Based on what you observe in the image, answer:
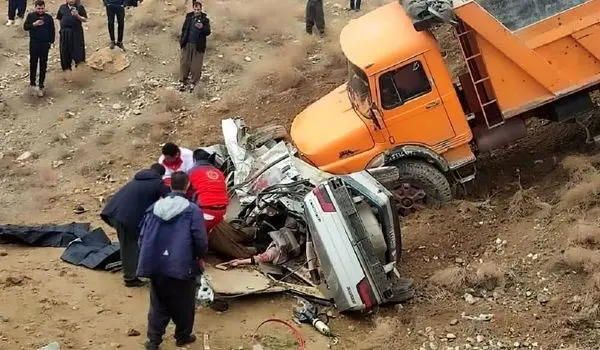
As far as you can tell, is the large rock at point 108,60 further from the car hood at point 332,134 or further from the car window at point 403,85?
the car window at point 403,85

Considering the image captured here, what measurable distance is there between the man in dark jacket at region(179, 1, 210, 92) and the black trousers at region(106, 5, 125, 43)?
1670 millimetres

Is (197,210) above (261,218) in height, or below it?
above

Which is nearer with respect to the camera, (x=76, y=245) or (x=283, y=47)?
(x=76, y=245)

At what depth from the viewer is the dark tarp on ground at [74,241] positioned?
9250 millimetres

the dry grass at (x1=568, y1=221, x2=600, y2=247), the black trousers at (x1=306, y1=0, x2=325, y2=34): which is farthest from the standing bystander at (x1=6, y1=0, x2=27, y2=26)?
the dry grass at (x1=568, y1=221, x2=600, y2=247)

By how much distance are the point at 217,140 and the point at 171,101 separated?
1797 millimetres

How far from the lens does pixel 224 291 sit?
27.7ft

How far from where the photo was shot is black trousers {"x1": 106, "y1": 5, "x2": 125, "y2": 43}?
54.2 ft

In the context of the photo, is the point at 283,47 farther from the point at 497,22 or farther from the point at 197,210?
the point at 197,210

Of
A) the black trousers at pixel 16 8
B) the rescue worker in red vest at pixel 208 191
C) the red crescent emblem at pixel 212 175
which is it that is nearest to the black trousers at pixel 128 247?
the rescue worker in red vest at pixel 208 191

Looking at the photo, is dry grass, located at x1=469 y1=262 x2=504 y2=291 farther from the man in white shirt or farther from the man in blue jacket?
the man in white shirt

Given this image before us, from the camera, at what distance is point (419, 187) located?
411 inches

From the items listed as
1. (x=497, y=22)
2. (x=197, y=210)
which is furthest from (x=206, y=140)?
(x=197, y=210)

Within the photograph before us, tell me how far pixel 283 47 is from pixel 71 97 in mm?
4191
